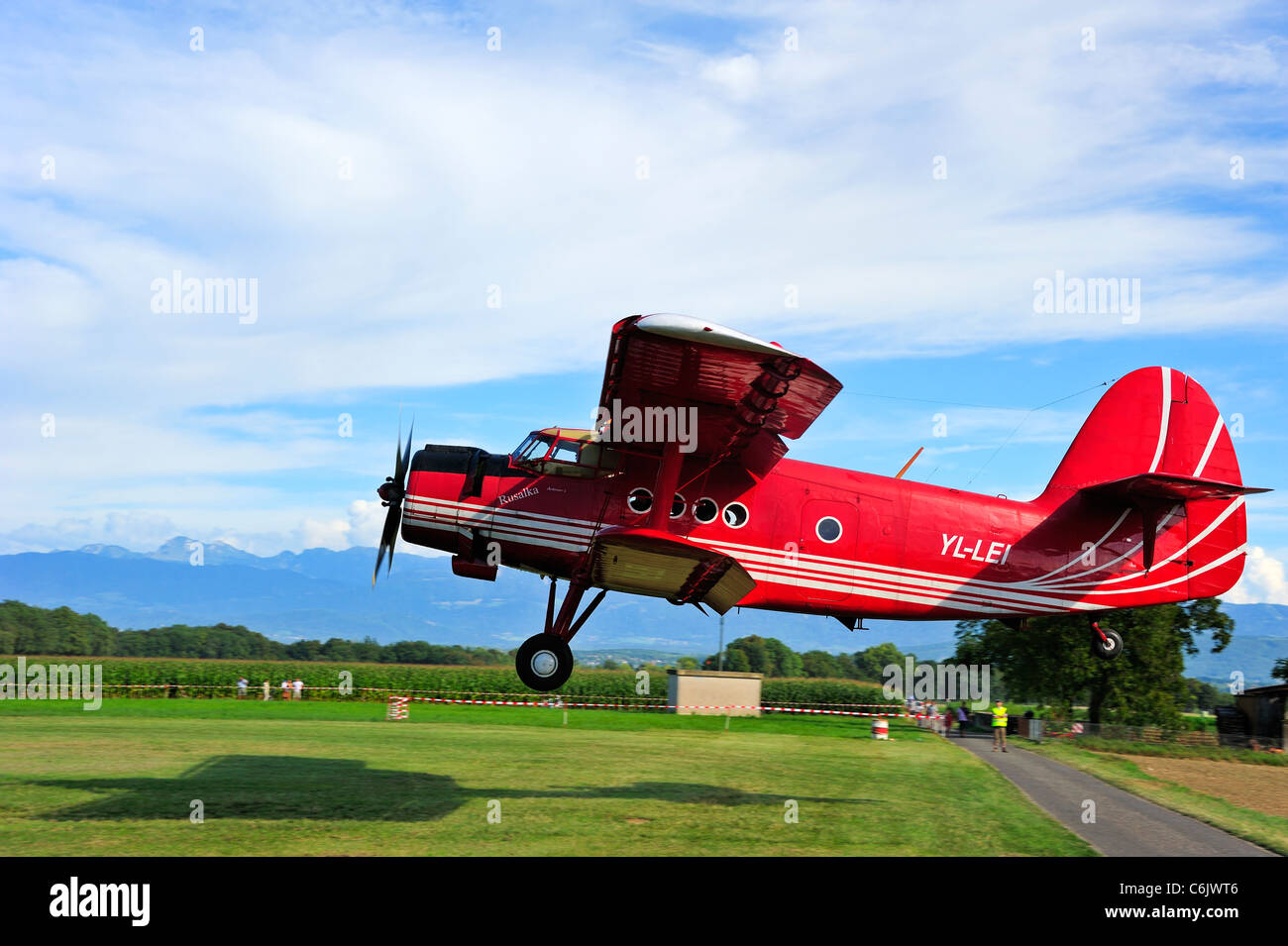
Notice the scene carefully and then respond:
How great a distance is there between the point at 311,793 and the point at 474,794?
2.41 meters

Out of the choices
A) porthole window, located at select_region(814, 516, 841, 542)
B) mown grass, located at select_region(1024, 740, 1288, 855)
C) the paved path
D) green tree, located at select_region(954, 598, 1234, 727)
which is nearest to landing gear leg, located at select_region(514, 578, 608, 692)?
porthole window, located at select_region(814, 516, 841, 542)

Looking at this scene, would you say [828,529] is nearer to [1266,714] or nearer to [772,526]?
[772,526]

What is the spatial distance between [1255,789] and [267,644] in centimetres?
10063

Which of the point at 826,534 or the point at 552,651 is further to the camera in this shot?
the point at 826,534

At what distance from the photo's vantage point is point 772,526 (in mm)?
12641

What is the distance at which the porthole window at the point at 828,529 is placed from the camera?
1279 cm

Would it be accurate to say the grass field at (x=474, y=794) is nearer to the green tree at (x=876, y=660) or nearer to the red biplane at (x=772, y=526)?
the red biplane at (x=772, y=526)

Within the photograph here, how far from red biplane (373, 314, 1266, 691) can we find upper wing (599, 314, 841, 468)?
0.15 feet

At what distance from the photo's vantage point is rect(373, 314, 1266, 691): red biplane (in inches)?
459

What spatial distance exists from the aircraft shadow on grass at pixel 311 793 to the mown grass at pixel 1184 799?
5.94m

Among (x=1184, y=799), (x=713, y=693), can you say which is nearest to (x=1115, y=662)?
(x=713, y=693)

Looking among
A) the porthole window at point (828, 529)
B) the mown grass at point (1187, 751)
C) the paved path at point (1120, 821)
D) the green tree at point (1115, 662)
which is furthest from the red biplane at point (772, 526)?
the green tree at point (1115, 662)
